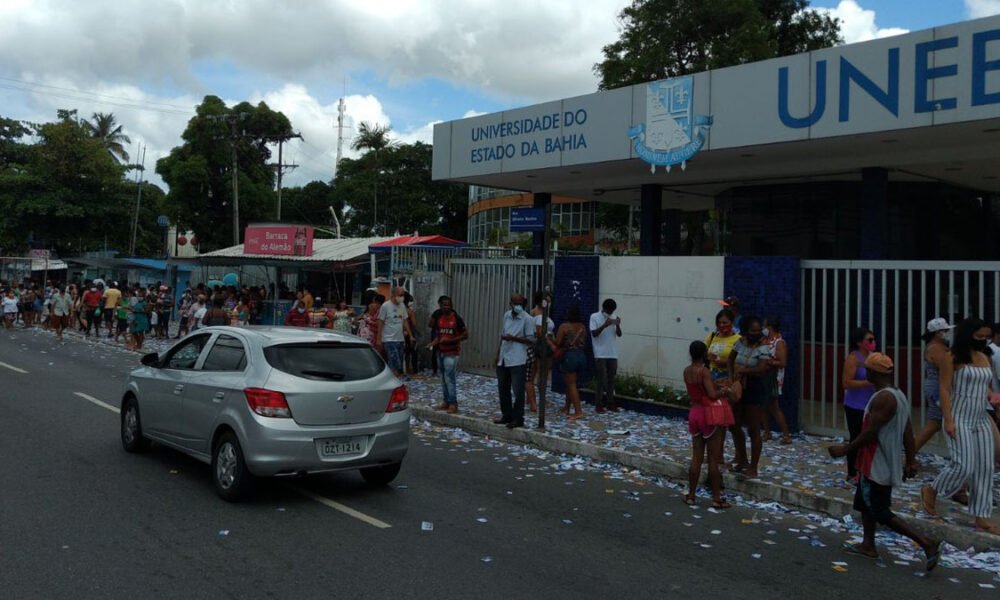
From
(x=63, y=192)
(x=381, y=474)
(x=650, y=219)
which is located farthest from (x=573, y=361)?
(x=63, y=192)

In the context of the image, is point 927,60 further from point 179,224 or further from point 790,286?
point 179,224

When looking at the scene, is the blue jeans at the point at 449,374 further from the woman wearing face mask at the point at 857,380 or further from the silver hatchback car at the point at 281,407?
the woman wearing face mask at the point at 857,380

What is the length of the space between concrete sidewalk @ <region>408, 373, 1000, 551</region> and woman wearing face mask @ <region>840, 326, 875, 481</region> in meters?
0.61

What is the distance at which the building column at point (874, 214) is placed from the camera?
44.7 feet

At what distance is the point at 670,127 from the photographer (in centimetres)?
1395

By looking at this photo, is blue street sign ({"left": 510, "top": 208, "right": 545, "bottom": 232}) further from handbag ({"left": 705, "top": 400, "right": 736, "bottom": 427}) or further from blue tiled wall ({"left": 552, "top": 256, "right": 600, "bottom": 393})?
handbag ({"left": 705, "top": 400, "right": 736, "bottom": 427})

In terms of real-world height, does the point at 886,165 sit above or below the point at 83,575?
above

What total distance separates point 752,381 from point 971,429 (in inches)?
84.0

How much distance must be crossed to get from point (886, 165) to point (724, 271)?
4.71 meters

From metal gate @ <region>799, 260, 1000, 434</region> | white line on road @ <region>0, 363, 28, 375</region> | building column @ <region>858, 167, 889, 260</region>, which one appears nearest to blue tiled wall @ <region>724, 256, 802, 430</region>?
metal gate @ <region>799, 260, 1000, 434</region>

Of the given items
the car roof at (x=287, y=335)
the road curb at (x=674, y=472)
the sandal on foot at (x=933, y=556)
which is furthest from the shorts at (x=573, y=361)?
the sandal on foot at (x=933, y=556)

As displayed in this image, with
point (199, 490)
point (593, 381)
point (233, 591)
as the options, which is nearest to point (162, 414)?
point (199, 490)

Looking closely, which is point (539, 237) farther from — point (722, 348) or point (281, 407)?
point (281, 407)

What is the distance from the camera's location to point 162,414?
7953mm
